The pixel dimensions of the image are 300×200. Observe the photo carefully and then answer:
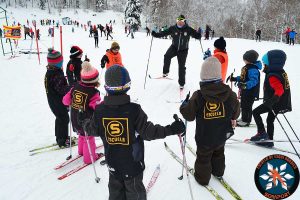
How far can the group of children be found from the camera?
111 inches

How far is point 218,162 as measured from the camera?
3980 millimetres

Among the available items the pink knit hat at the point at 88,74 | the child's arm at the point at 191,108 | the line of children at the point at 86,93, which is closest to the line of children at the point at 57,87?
the line of children at the point at 86,93

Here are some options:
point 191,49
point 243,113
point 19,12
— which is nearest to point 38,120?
point 243,113

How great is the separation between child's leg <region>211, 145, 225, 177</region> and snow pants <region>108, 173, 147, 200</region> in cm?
137

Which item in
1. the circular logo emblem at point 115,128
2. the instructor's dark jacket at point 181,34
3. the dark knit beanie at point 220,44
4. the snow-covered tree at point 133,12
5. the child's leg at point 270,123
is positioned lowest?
the child's leg at point 270,123

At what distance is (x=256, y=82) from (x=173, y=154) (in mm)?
2315

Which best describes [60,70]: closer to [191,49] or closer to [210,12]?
[191,49]

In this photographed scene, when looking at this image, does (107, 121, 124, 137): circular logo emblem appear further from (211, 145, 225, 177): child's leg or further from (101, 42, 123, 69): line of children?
(101, 42, 123, 69): line of children

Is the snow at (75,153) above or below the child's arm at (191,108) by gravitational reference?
below

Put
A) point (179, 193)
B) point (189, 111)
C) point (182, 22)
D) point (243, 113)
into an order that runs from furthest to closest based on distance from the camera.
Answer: point (182, 22) → point (243, 113) → point (179, 193) → point (189, 111)

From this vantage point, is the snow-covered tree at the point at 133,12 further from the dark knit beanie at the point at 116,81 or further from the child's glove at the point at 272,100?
the dark knit beanie at the point at 116,81

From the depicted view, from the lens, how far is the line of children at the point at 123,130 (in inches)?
110

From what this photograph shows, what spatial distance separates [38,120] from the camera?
7137mm

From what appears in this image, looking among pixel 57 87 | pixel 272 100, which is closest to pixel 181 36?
pixel 272 100
